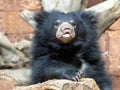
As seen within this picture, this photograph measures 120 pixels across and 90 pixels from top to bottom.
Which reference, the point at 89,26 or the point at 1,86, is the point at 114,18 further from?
the point at 1,86

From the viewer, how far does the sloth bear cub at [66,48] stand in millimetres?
5043

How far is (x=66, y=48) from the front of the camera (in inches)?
203

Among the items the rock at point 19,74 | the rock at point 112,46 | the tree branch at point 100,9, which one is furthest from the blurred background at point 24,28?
the tree branch at point 100,9

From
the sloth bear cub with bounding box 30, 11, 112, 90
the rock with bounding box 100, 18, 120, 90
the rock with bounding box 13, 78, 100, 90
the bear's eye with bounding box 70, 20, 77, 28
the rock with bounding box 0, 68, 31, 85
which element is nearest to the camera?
the rock with bounding box 13, 78, 100, 90

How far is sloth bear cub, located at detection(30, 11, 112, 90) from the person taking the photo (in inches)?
199

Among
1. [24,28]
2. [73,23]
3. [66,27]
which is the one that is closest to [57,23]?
[73,23]

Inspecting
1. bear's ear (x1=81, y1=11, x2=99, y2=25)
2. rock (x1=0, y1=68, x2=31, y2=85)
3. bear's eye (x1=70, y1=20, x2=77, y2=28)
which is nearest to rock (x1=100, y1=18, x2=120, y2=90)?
rock (x1=0, y1=68, x2=31, y2=85)

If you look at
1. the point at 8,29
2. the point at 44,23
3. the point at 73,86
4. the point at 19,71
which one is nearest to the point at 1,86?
the point at 19,71

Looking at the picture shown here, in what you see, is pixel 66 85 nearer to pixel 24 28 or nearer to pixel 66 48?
pixel 66 48

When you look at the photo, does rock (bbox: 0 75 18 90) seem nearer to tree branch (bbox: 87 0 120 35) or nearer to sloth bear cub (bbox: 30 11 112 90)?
sloth bear cub (bbox: 30 11 112 90)

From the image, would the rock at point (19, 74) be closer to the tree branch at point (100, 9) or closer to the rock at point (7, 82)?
the rock at point (7, 82)

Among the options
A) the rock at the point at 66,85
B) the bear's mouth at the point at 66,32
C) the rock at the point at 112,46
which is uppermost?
the bear's mouth at the point at 66,32

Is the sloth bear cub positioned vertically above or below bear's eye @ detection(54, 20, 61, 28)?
below

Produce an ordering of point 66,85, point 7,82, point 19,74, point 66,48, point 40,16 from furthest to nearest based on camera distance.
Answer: point 19,74 → point 7,82 → point 40,16 → point 66,48 → point 66,85
